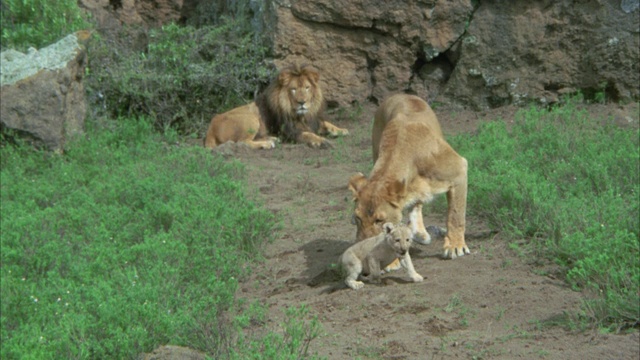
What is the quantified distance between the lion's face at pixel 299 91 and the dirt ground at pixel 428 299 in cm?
315

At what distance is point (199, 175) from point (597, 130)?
4.20 meters

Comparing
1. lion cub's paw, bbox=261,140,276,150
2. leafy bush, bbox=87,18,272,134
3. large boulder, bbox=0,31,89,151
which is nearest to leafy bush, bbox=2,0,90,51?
leafy bush, bbox=87,18,272,134

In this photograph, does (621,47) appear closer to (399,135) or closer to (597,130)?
(597,130)

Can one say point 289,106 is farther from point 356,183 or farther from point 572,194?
point 356,183

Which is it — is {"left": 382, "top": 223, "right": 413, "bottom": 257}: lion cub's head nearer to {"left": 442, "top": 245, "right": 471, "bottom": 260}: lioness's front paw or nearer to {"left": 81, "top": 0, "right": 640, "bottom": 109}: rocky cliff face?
{"left": 442, "top": 245, "right": 471, "bottom": 260}: lioness's front paw

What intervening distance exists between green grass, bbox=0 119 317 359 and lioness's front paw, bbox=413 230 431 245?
1398 mm

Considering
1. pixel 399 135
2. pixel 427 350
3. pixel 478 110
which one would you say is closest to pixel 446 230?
pixel 399 135

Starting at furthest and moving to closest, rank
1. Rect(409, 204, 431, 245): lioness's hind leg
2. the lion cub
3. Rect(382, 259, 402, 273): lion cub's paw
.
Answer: Rect(409, 204, 431, 245): lioness's hind leg, Rect(382, 259, 402, 273): lion cub's paw, the lion cub

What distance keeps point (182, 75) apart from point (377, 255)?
688cm

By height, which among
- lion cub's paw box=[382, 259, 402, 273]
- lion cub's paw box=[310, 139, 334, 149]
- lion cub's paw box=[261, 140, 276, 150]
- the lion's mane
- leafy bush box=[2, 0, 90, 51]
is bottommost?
lion cub's paw box=[261, 140, 276, 150]

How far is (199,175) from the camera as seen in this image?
11.1 meters

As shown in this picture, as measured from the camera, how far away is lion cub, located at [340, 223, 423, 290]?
25.1 ft

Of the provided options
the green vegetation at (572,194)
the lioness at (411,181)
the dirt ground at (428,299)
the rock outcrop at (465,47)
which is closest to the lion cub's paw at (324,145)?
the rock outcrop at (465,47)

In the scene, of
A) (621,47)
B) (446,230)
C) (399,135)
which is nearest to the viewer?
(399,135)
